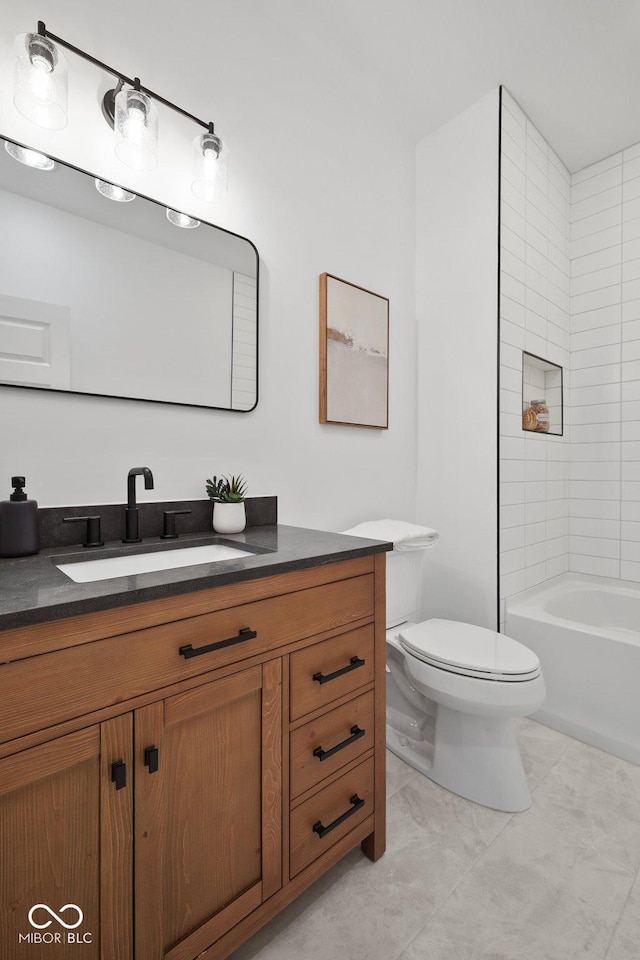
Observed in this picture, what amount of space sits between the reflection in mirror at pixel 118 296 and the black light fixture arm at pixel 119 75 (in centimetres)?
28

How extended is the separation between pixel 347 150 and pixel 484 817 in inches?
103

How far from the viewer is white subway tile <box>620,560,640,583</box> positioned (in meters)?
2.59

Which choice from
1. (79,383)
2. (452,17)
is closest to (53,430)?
(79,383)

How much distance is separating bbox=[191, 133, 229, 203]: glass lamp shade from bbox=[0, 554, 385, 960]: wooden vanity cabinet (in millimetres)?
1239

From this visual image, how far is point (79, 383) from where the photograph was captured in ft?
4.24

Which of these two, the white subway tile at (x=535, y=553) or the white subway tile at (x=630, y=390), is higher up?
the white subway tile at (x=630, y=390)

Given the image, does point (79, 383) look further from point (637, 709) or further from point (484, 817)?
point (637, 709)

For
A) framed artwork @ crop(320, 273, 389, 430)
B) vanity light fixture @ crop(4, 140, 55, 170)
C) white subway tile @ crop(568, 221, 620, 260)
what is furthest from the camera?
white subway tile @ crop(568, 221, 620, 260)

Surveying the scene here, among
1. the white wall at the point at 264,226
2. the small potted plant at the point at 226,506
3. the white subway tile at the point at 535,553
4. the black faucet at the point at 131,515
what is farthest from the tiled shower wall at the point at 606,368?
the black faucet at the point at 131,515

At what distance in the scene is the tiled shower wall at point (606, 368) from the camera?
2.62m

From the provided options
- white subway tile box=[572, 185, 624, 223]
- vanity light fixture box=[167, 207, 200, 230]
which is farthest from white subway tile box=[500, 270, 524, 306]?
vanity light fixture box=[167, 207, 200, 230]

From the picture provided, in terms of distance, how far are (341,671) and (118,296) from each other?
3.97ft

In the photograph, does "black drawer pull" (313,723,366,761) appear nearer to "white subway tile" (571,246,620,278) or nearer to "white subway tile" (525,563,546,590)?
"white subway tile" (525,563,546,590)

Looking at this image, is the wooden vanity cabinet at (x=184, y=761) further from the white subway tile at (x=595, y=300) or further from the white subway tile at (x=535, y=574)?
the white subway tile at (x=595, y=300)
